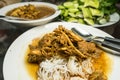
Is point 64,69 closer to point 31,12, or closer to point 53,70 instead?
point 53,70

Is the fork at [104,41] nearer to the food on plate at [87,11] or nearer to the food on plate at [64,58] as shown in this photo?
the food on plate at [64,58]

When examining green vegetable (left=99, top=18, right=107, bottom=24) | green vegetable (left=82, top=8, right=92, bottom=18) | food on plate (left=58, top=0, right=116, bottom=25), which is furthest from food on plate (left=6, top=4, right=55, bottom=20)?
green vegetable (left=99, top=18, right=107, bottom=24)

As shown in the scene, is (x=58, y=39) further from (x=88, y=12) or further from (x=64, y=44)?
(x=88, y=12)

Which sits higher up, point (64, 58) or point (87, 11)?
point (87, 11)

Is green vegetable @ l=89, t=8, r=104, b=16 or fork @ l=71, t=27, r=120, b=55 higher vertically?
green vegetable @ l=89, t=8, r=104, b=16

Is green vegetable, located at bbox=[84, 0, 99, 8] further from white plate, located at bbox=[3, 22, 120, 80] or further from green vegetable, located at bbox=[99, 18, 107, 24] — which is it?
white plate, located at bbox=[3, 22, 120, 80]

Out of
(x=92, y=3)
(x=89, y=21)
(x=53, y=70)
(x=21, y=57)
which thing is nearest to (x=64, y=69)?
(x=53, y=70)
